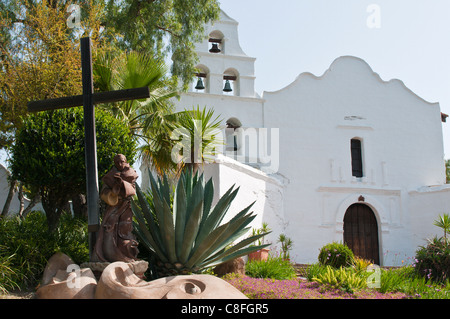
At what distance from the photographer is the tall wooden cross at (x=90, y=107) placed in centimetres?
555

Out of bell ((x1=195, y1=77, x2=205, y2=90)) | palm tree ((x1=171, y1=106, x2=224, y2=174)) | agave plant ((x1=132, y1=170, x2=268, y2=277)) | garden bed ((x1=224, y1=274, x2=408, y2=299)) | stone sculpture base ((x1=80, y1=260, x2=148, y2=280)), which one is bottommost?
garden bed ((x1=224, y1=274, x2=408, y2=299))

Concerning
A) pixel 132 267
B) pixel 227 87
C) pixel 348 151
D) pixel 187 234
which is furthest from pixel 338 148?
pixel 132 267

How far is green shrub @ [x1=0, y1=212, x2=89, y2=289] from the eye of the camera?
19.8ft

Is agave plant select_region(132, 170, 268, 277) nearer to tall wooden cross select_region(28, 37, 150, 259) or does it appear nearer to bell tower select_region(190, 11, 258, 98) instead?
tall wooden cross select_region(28, 37, 150, 259)

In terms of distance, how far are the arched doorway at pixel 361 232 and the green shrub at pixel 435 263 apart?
7078 mm

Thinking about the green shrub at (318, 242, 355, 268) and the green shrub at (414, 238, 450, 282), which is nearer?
the green shrub at (414, 238, 450, 282)

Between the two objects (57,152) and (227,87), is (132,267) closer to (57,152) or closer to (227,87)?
(57,152)

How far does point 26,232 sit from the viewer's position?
6887mm

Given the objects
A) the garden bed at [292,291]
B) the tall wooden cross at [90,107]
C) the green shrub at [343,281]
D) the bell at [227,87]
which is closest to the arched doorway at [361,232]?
the bell at [227,87]

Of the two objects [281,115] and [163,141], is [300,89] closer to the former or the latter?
[281,115]

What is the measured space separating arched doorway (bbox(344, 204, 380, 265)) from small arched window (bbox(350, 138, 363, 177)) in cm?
128

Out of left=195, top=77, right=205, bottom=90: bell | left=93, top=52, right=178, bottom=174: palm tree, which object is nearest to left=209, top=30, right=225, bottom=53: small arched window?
left=195, top=77, right=205, bottom=90: bell

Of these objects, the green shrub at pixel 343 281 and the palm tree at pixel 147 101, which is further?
the palm tree at pixel 147 101

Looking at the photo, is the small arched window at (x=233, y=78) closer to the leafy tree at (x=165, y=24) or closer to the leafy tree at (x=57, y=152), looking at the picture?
the leafy tree at (x=165, y=24)
